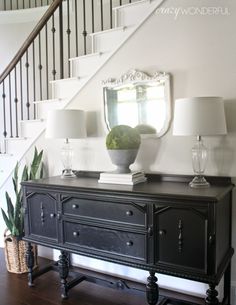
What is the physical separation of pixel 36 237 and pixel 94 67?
1561mm

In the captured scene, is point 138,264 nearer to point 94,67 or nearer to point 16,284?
point 16,284

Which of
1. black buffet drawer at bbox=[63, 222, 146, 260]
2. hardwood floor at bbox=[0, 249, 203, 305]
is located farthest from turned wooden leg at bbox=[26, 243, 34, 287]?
black buffet drawer at bbox=[63, 222, 146, 260]

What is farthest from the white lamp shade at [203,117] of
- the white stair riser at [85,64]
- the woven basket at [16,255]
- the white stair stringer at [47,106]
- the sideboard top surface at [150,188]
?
the woven basket at [16,255]

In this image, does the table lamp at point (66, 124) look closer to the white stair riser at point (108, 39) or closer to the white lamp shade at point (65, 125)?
the white lamp shade at point (65, 125)

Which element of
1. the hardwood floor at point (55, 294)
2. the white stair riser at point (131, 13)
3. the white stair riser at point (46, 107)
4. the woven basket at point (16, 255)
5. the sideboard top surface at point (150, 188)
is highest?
the white stair riser at point (131, 13)

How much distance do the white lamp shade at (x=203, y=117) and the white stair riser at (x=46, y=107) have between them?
53.5 inches

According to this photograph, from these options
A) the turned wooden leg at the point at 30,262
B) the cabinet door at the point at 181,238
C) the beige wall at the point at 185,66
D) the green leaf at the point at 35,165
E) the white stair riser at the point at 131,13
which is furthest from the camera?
the green leaf at the point at 35,165

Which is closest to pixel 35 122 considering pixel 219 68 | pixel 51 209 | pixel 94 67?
pixel 94 67

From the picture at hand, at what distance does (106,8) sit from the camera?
372cm

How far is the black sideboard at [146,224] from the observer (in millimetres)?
1739

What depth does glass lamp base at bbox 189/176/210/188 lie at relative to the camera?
6.65 ft

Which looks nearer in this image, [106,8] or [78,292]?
[78,292]

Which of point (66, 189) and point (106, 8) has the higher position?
point (106, 8)

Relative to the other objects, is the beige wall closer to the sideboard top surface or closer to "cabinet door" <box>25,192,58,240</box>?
the sideboard top surface
